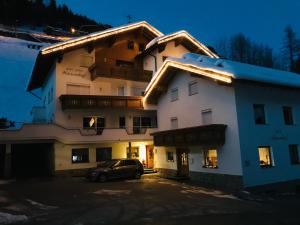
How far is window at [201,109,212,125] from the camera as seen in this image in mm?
20358

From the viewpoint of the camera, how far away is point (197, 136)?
19.5 meters

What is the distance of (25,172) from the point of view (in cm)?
2883

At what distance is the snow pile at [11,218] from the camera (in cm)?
1073

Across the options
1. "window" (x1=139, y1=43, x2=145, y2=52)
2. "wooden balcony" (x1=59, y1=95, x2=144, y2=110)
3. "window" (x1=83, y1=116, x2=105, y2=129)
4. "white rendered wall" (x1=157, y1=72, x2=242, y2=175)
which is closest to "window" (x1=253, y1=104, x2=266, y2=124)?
"white rendered wall" (x1=157, y1=72, x2=242, y2=175)

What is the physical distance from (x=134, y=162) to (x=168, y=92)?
6.87 meters

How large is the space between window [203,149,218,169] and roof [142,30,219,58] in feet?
46.9

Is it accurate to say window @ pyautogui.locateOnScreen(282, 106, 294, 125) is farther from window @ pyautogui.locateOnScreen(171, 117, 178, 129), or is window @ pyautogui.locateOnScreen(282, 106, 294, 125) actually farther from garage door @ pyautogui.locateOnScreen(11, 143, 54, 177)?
garage door @ pyautogui.locateOnScreen(11, 143, 54, 177)

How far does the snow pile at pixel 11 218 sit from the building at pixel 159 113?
1183 centimetres

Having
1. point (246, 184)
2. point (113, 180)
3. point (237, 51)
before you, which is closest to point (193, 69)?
point (246, 184)

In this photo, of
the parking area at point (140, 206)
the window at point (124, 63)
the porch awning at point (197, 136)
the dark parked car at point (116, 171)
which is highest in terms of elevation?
→ the window at point (124, 63)

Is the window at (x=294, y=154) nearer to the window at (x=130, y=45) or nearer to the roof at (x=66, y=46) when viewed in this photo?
the roof at (x=66, y=46)

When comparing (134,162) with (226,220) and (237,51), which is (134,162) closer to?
(226,220)

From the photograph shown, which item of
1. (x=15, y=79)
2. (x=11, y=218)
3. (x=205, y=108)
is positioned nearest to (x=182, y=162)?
(x=205, y=108)

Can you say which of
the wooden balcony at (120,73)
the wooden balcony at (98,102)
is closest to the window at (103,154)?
the wooden balcony at (98,102)
